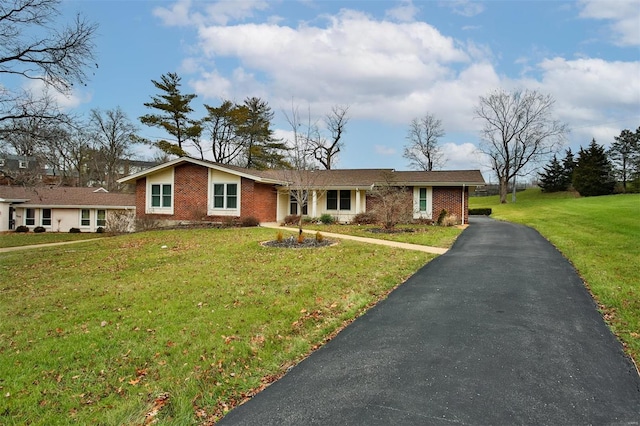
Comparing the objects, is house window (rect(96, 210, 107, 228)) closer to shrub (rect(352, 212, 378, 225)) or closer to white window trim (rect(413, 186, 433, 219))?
shrub (rect(352, 212, 378, 225))

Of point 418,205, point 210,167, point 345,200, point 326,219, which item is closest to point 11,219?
point 210,167

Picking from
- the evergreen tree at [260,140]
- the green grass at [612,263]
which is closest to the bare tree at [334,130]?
the evergreen tree at [260,140]

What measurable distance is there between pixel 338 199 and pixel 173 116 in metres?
24.0

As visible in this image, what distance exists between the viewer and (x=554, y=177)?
50062 millimetres

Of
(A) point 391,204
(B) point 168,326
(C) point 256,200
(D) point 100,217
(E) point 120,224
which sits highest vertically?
(C) point 256,200

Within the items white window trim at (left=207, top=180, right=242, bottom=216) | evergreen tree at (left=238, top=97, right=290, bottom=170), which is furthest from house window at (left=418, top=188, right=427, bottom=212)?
evergreen tree at (left=238, top=97, right=290, bottom=170)

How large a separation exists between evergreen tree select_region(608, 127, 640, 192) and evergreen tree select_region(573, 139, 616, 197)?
2.95 m

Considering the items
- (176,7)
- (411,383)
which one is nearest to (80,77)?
(176,7)

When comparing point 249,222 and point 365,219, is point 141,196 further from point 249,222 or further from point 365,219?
point 365,219

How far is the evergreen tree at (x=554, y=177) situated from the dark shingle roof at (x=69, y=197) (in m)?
49.8

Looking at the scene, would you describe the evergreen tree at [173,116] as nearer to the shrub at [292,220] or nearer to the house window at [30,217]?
the house window at [30,217]

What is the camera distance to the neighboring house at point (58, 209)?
31562mm

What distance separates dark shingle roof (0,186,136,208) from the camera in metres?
31.8

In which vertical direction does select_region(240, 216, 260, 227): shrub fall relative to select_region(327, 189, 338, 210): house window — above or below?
below
